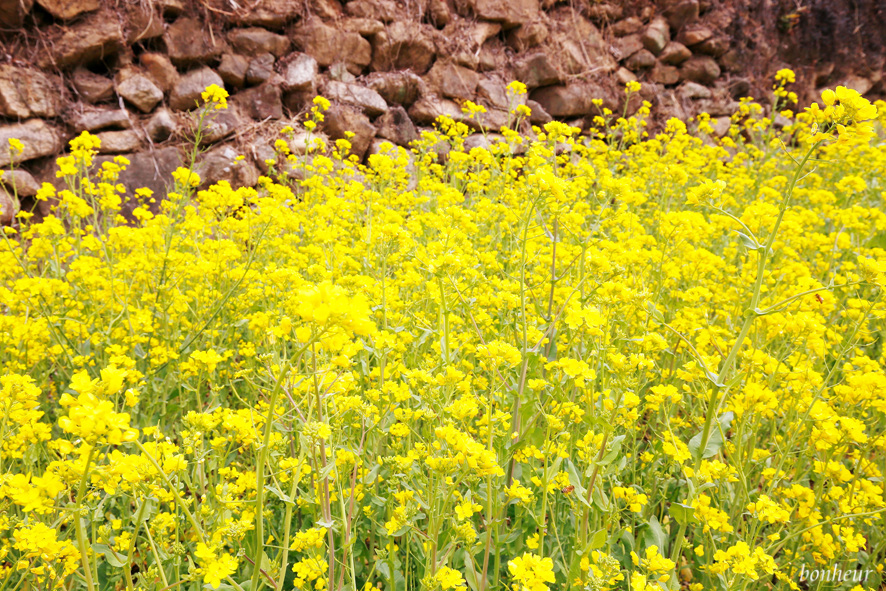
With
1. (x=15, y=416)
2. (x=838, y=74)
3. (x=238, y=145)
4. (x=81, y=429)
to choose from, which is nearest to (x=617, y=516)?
(x=81, y=429)

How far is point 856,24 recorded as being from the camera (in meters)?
10.9

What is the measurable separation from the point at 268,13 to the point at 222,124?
5.64 feet

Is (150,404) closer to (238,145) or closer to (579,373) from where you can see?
(579,373)

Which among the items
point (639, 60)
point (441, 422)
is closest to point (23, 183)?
point (441, 422)

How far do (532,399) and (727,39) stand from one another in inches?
433

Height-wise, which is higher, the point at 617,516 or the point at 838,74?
the point at 838,74

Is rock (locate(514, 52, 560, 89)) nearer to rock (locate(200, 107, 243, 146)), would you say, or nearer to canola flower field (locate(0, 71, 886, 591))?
rock (locate(200, 107, 243, 146))

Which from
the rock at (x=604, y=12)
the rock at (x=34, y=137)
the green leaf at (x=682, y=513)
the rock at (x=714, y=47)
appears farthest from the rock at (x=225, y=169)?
the rock at (x=714, y=47)

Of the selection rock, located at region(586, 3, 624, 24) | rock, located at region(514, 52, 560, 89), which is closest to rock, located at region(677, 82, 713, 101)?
rock, located at region(586, 3, 624, 24)

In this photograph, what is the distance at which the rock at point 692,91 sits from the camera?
9.91m

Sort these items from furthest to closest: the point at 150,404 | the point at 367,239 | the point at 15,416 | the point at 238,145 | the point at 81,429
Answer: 1. the point at 238,145
2. the point at 367,239
3. the point at 150,404
4. the point at 15,416
5. the point at 81,429

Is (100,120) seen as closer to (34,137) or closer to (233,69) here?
(34,137)

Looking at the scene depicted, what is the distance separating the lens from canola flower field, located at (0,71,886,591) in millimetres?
1460

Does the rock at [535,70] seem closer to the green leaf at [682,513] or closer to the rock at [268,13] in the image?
the rock at [268,13]
